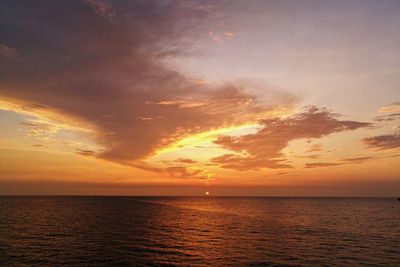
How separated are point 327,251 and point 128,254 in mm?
32543

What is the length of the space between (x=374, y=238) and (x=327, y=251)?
23623mm

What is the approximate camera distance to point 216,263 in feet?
145

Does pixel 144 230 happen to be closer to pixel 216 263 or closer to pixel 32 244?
pixel 32 244

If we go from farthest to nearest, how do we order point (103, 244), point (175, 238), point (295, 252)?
1. point (175, 238)
2. point (103, 244)
3. point (295, 252)

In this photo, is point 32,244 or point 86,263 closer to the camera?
point 86,263

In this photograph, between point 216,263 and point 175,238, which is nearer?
point 216,263

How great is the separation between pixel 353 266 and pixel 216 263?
18.9 meters

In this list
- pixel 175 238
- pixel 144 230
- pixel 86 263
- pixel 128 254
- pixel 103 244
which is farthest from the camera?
pixel 144 230

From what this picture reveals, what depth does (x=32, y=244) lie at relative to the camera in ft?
180

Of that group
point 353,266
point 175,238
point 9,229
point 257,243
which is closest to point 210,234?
point 175,238

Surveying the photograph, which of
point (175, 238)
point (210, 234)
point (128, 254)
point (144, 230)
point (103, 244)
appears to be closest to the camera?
point (128, 254)

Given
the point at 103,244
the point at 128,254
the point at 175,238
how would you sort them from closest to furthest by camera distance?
the point at 128,254 < the point at 103,244 < the point at 175,238

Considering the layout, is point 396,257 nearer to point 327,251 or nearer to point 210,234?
point 327,251

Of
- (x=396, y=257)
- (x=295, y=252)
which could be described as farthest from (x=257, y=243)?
(x=396, y=257)
